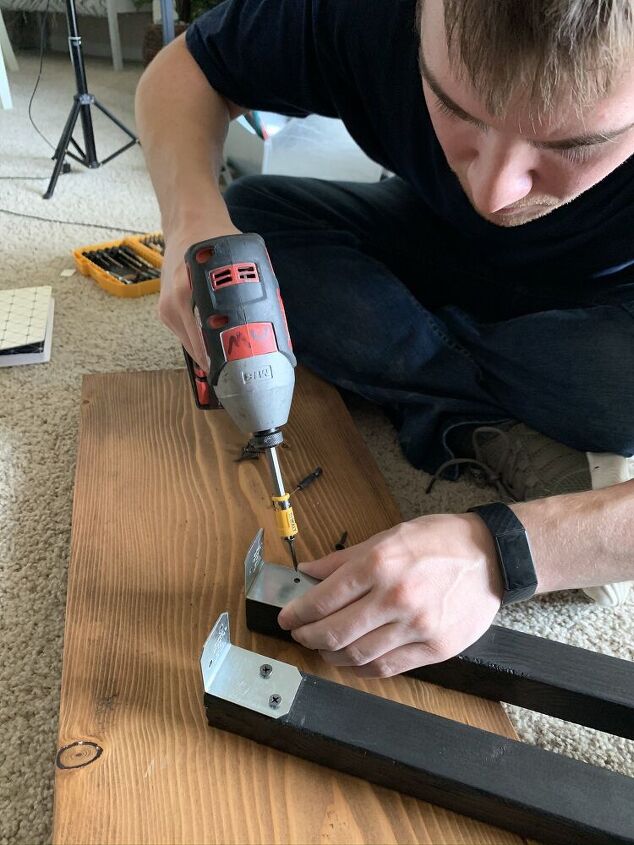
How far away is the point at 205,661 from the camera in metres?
0.64


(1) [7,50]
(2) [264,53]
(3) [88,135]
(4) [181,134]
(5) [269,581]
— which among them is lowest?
(5) [269,581]

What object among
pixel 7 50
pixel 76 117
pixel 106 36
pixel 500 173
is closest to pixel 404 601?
pixel 500 173

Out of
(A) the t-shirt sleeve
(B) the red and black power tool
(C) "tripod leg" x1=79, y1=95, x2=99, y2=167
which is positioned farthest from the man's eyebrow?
(C) "tripod leg" x1=79, y1=95, x2=99, y2=167

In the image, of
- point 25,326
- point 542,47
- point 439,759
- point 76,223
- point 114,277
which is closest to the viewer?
point 542,47

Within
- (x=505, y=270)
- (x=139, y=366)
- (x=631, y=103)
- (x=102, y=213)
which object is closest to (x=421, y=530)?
(x=631, y=103)

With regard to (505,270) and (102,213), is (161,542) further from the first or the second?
(102,213)

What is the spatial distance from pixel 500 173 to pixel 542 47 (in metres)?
0.12

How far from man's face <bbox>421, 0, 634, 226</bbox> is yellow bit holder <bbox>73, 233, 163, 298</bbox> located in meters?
0.99

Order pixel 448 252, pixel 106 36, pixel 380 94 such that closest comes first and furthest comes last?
pixel 380 94
pixel 448 252
pixel 106 36

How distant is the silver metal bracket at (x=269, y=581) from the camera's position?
747 mm

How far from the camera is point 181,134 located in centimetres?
104

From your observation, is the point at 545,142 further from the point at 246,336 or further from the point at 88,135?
the point at 88,135

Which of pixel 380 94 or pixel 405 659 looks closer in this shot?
pixel 405 659

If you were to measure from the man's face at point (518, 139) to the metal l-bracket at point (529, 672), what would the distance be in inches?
17.7
